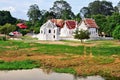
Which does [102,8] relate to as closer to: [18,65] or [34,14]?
[34,14]

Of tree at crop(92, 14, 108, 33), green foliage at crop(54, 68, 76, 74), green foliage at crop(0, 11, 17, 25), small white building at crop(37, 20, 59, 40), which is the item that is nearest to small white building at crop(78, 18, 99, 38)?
tree at crop(92, 14, 108, 33)

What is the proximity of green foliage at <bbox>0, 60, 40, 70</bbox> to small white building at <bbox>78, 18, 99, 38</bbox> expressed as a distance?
5048 centimetres

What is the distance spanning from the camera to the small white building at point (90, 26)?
8950cm

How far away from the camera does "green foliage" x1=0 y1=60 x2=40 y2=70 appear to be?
119 ft

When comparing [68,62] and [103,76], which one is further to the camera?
[68,62]

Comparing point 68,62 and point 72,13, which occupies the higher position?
point 72,13

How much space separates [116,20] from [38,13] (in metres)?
58.6

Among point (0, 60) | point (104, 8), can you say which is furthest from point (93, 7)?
point (0, 60)

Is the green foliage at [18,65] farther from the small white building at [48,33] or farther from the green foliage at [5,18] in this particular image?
the green foliage at [5,18]

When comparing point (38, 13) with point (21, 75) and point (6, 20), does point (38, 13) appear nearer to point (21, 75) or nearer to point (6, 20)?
point (6, 20)

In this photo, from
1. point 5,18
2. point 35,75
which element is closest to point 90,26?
point 5,18

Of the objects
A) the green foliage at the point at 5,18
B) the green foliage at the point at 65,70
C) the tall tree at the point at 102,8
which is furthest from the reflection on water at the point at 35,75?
the tall tree at the point at 102,8

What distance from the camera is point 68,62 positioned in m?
39.1

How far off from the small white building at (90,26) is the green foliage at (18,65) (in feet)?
166
